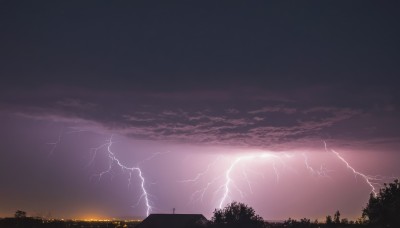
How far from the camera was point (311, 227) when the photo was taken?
155ft

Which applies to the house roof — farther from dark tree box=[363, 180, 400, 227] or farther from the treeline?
dark tree box=[363, 180, 400, 227]

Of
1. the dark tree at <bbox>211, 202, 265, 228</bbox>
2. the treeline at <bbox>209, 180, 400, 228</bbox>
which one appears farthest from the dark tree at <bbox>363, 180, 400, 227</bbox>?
the dark tree at <bbox>211, 202, 265, 228</bbox>

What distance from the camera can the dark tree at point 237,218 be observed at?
49625 millimetres

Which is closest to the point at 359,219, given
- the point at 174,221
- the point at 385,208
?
the point at 385,208

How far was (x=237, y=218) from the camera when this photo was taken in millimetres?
50125

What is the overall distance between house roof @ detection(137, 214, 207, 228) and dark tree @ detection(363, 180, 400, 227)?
21.5 meters

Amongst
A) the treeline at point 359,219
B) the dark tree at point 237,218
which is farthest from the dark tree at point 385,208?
the dark tree at point 237,218

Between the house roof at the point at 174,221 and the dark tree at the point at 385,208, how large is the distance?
21.5 meters

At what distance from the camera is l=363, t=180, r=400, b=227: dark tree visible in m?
33.1

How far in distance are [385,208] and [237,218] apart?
1923cm

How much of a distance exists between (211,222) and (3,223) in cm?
3579

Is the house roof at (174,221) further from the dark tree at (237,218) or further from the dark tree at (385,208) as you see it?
the dark tree at (385,208)

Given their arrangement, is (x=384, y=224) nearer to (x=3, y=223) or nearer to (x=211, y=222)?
(x=211, y=222)

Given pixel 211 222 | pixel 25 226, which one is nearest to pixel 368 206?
pixel 211 222
